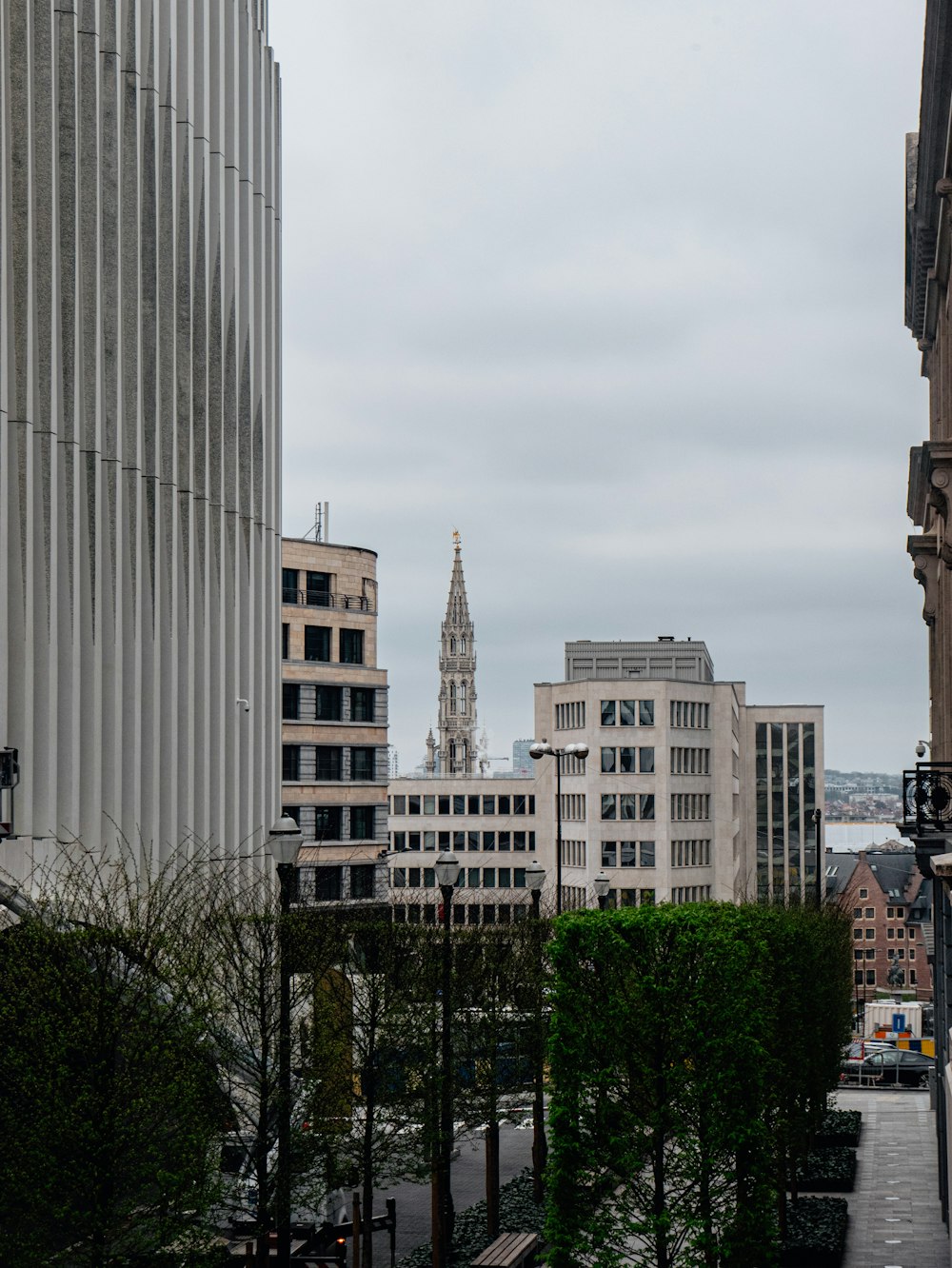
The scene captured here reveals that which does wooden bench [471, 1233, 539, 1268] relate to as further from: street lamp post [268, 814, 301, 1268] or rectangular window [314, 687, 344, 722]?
rectangular window [314, 687, 344, 722]

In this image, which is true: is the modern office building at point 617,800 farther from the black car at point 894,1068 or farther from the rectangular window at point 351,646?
the rectangular window at point 351,646

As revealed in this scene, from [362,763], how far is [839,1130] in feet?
98.6

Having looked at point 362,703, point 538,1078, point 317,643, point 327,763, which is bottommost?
point 538,1078

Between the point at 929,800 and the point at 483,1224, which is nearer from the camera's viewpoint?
the point at 929,800

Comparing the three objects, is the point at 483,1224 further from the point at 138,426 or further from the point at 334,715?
the point at 334,715

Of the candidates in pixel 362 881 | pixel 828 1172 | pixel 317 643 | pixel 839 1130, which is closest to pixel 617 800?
pixel 362 881

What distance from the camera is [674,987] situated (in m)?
25.8

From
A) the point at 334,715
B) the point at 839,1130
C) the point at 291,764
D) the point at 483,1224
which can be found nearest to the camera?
the point at 483,1224

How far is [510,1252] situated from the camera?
29.9m

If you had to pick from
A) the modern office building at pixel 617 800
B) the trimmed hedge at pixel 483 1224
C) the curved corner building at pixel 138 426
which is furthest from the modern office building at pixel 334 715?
the trimmed hedge at pixel 483 1224

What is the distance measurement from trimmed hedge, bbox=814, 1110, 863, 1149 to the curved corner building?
18.8 meters

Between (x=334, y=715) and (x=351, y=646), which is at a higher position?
(x=351, y=646)

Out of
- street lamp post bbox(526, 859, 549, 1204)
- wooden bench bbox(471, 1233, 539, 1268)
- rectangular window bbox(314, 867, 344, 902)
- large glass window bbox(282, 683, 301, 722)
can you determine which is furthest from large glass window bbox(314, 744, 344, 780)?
wooden bench bbox(471, 1233, 539, 1268)

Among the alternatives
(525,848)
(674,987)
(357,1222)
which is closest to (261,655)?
(357,1222)
